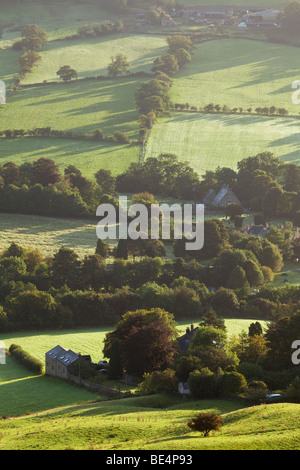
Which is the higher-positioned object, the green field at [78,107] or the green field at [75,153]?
the green field at [78,107]

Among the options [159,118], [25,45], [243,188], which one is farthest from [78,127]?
[25,45]

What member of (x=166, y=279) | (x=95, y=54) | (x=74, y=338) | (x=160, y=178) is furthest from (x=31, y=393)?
(x=95, y=54)

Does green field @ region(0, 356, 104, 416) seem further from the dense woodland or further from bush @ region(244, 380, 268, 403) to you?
bush @ region(244, 380, 268, 403)

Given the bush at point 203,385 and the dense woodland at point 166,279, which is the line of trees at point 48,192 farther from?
the bush at point 203,385

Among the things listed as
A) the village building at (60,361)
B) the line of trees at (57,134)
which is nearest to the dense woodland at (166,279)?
the line of trees at (57,134)

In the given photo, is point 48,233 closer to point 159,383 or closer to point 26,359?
point 26,359

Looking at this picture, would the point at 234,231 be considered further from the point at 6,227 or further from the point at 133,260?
the point at 6,227
